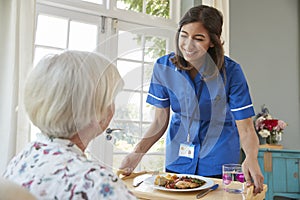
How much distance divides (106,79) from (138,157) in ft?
2.16

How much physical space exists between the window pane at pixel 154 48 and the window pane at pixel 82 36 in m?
1.33

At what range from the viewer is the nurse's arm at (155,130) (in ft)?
4.48

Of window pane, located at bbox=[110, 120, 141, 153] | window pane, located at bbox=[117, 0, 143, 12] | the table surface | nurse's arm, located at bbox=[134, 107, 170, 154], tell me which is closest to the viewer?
the table surface

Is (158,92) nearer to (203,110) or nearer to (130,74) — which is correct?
(203,110)

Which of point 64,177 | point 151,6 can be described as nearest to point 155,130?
point 64,177

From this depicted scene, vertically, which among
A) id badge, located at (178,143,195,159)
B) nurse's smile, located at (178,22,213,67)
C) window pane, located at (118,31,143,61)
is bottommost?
id badge, located at (178,143,195,159)

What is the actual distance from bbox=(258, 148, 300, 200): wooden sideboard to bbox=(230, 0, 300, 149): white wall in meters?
0.64

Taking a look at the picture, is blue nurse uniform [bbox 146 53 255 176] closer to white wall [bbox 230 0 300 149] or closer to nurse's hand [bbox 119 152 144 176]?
nurse's hand [bbox 119 152 144 176]

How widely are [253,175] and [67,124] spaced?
0.76 m

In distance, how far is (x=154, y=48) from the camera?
50.6 inches

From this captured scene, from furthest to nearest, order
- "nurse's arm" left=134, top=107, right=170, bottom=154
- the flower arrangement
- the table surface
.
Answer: the flower arrangement, "nurse's arm" left=134, top=107, right=170, bottom=154, the table surface

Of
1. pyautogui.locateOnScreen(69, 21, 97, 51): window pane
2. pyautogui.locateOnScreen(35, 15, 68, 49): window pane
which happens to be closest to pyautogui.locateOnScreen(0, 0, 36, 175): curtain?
pyautogui.locateOnScreen(35, 15, 68, 49): window pane

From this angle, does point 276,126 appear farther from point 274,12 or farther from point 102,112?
point 102,112

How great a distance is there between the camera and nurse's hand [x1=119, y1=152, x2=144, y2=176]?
1.38 metres
